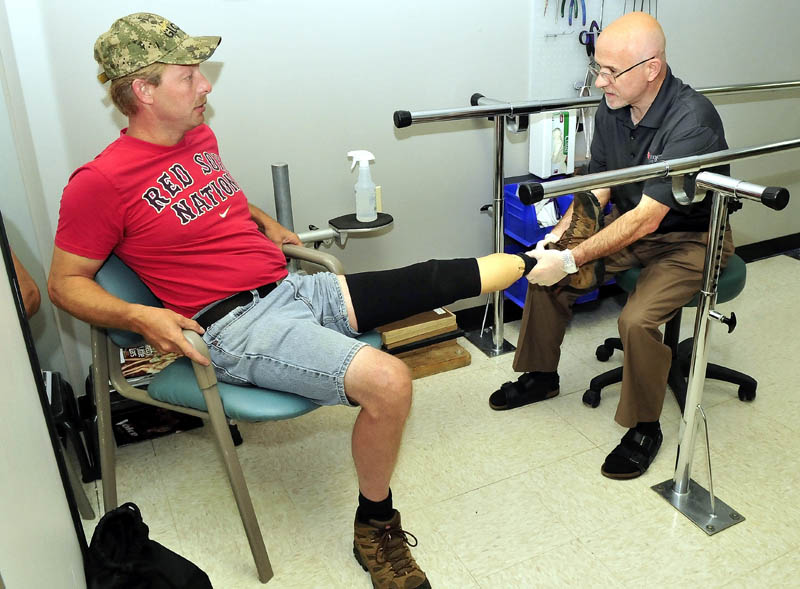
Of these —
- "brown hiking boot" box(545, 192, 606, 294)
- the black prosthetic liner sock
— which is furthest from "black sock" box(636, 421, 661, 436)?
the black prosthetic liner sock

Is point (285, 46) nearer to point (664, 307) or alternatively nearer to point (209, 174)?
point (209, 174)

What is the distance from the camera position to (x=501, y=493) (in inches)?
73.5

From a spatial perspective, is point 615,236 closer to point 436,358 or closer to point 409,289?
point 409,289

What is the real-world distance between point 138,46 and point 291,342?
76cm

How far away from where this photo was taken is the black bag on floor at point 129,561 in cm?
122

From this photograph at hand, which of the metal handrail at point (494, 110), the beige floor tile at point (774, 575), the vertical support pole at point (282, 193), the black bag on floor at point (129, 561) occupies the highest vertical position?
the metal handrail at point (494, 110)

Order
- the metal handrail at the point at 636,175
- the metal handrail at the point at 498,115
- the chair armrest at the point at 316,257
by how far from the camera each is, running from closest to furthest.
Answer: the metal handrail at the point at 636,175 → the chair armrest at the point at 316,257 → the metal handrail at the point at 498,115

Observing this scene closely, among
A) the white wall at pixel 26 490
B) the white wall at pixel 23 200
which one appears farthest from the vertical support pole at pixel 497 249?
the white wall at pixel 26 490

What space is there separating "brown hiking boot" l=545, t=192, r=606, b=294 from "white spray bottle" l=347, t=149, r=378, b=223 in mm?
587

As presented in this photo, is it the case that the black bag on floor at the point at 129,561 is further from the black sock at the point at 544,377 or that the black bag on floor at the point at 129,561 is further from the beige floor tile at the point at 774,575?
the black sock at the point at 544,377

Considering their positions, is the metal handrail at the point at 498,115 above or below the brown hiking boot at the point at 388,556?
above

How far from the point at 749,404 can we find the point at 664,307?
587 mm

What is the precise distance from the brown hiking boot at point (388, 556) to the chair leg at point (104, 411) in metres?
0.63

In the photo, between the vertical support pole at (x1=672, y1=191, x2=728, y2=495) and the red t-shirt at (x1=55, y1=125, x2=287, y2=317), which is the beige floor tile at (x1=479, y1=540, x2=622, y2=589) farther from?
the red t-shirt at (x1=55, y1=125, x2=287, y2=317)
